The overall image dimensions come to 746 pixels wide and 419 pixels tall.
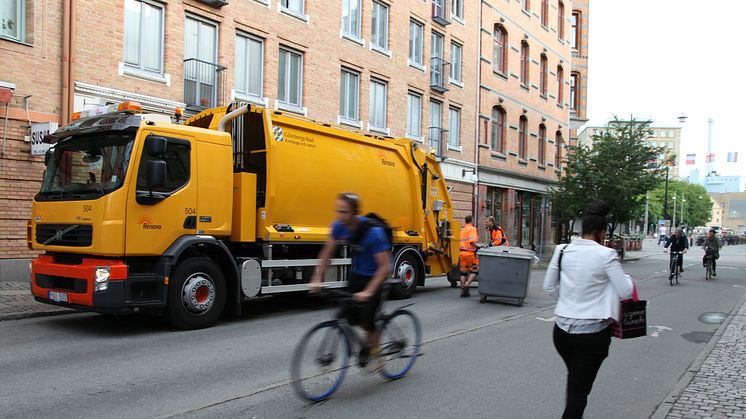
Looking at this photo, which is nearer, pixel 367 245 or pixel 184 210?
pixel 367 245

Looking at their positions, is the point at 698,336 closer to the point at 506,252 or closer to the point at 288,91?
the point at 506,252

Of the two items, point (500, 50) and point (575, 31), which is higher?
point (575, 31)

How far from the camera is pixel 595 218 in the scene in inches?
156

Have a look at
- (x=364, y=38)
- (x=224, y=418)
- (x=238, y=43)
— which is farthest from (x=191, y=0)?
(x=224, y=418)

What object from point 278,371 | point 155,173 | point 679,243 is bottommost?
point 278,371

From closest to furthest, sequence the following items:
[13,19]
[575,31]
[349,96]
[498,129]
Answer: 1. [13,19]
2. [349,96]
3. [498,129]
4. [575,31]

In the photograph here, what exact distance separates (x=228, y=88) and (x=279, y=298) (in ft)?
23.2

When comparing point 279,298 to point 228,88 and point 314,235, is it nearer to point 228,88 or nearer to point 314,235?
point 314,235

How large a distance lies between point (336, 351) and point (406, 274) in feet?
23.4

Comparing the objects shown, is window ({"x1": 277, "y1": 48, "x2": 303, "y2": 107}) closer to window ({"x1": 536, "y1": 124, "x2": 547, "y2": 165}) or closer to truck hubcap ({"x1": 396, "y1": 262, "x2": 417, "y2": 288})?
truck hubcap ({"x1": 396, "y1": 262, "x2": 417, "y2": 288})

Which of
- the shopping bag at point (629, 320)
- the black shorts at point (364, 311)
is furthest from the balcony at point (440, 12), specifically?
the shopping bag at point (629, 320)

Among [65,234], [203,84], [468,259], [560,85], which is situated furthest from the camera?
[560,85]

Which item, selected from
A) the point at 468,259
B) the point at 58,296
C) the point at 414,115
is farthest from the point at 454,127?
the point at 58,296

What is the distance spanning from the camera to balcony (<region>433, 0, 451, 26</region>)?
24781mm
